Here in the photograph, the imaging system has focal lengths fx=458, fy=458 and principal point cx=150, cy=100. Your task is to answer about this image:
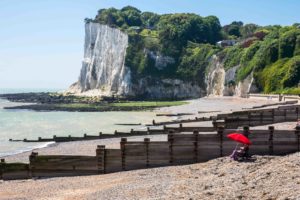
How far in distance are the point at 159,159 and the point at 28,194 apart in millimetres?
6875

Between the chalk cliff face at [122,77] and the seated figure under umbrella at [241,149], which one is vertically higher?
the chalk cliff face at [122,77]

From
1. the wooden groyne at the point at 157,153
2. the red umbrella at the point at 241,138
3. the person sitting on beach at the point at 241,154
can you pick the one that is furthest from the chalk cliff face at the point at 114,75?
the red umbrella at the point at 241,138

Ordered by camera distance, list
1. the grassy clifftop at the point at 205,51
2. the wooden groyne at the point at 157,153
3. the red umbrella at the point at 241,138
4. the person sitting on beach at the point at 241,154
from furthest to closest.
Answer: the grassy clifftop at the point at 205,51 < the wooden groyne at the point at 157,153 < the person sitting on beach at the point at 241,154 < the red umbrella at the point at 241,138

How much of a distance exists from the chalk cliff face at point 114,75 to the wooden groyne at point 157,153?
12478cm

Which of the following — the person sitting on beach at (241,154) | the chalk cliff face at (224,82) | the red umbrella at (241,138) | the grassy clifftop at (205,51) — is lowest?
the person sitting on beach at (241,154)

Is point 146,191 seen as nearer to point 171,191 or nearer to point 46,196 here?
point 171,191

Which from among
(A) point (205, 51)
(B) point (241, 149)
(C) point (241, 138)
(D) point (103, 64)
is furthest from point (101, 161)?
(D) point (103, 64)

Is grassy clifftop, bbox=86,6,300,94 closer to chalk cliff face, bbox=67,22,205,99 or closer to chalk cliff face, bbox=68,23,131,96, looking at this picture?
chalk cliff face, bbox=67,22,205,99

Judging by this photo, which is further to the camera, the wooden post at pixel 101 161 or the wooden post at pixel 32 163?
the wooden post at pixel 32 163

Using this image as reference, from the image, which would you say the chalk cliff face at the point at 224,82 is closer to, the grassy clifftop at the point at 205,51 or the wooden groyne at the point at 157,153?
the grassy clifftop at the point at 205,51

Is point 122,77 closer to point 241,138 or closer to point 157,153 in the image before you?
point 157,153

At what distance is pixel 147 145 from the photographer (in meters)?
Answer: 23.6

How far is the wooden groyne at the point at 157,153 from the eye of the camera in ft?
74.5

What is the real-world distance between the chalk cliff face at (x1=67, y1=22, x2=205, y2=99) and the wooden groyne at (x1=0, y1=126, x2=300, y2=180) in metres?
125
